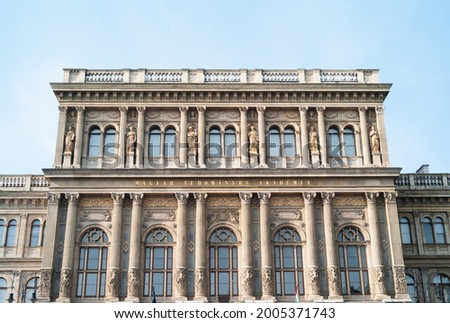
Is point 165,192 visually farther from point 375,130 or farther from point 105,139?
point 375,130

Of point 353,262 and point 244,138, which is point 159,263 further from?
point 353,262

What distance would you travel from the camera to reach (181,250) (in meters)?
36.1

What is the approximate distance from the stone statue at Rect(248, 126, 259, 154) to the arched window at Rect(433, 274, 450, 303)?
1660 centimetres

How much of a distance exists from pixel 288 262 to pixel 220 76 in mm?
13512

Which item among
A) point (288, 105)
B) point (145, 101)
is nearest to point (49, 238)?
point (145, 101)

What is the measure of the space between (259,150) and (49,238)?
14357 millimetres

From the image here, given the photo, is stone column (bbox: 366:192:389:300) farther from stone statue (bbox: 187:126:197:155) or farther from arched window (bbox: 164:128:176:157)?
arched window (bbox: 164:128:176:157)

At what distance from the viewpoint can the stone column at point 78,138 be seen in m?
38.1

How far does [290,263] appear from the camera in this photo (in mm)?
36750

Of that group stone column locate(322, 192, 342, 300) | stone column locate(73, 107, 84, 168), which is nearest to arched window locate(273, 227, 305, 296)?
stone column locate(322, 192, 342, 300)

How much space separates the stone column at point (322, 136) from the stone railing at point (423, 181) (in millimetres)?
8673

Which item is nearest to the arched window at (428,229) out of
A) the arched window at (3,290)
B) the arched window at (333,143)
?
the arched window at (333,143)
